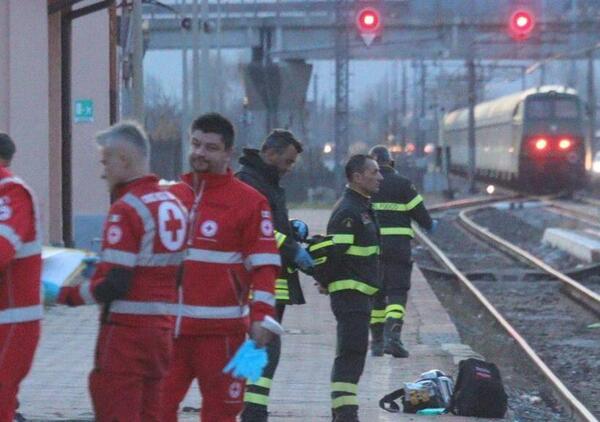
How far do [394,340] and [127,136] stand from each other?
24.8ft

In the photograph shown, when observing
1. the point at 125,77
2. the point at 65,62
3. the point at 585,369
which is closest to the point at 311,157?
the point at 125,77

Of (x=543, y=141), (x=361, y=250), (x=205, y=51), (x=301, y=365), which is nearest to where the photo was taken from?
(x=361, y=250)

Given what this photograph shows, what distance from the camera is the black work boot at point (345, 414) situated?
31.2 ft

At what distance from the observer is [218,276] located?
7.21m

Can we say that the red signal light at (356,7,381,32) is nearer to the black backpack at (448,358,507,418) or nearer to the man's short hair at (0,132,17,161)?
the black backpack at (448,358,507,418)

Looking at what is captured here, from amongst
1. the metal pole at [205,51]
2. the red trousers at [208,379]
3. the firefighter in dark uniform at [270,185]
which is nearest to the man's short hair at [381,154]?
the firefighter in dark uniform at [270,185]

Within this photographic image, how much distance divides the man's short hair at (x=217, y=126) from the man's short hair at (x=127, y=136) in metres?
0.70

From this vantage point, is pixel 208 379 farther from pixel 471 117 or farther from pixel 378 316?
pixel 471 117

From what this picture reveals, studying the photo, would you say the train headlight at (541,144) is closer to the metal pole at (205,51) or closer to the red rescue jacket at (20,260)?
the metal pole at (205,51)

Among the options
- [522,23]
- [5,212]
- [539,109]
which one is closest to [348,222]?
[5,212]

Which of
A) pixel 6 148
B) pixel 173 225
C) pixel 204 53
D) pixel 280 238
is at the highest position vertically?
pixel 204 53

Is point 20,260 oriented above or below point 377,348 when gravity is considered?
above

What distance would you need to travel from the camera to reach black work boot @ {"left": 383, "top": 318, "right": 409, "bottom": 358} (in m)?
13.8

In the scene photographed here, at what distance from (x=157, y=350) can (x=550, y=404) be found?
6.93 metres
